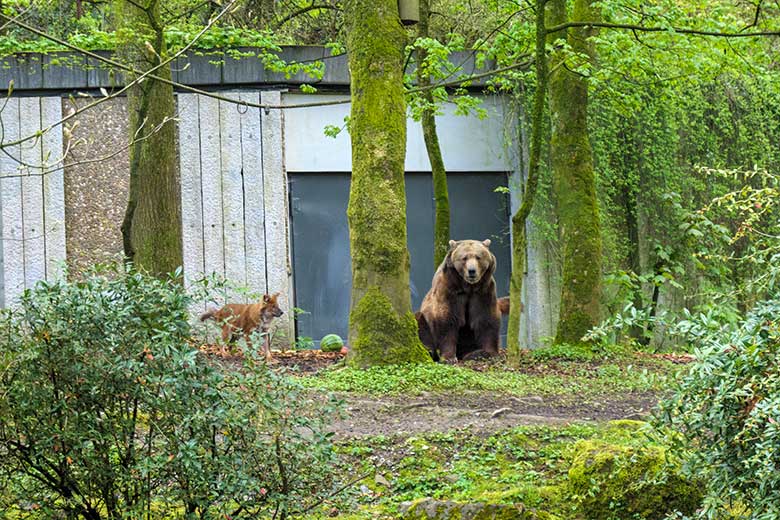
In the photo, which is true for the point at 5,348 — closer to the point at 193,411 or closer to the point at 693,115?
the point at 193,411

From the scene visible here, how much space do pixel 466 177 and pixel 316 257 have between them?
8.21 feet

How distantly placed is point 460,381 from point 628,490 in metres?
3.37

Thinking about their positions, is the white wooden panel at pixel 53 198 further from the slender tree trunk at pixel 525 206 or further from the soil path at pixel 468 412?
the soil path at pixel 468 412

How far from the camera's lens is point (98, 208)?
13.6 meters

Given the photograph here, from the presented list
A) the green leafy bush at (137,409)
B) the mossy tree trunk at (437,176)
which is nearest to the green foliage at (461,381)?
the green leafy bush at (137,409)

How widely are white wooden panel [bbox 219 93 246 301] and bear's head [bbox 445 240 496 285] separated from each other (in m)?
3.03

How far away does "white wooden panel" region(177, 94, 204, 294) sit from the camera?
1362 centimetres

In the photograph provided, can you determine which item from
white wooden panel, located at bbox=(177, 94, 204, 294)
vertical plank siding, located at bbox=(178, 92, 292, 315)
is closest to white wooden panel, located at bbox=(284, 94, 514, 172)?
vertical plank siding, located at bbox=(178, 92, 292, 315)

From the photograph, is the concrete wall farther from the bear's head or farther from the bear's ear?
the bear's head

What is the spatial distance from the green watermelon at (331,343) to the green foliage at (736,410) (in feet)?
31.7

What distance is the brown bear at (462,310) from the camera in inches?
472

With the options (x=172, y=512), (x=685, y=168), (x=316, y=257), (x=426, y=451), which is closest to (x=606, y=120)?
(x=685, y=168)

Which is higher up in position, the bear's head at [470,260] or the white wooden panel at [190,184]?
the white wooden panel at [190,184]

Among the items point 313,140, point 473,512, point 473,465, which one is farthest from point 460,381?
point 313,140
